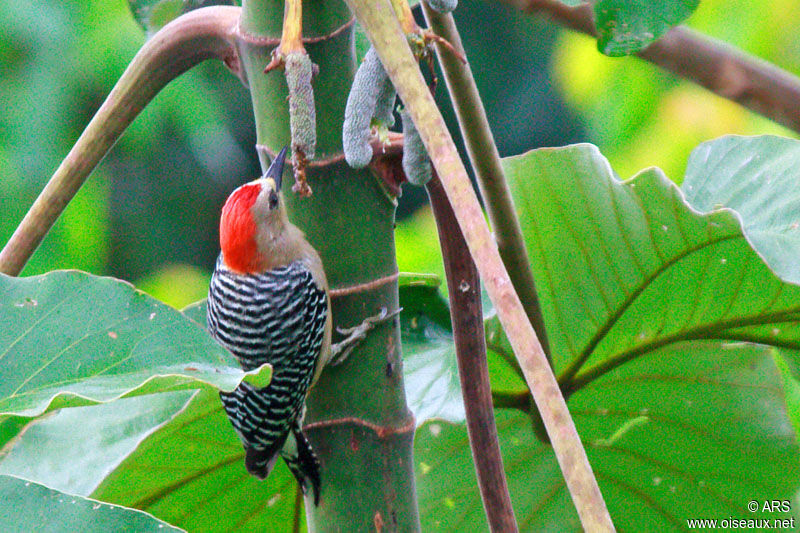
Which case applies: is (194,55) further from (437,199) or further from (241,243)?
(241,243)

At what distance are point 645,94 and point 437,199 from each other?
1.62m

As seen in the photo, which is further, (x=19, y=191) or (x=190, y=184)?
(x=190, y=184)

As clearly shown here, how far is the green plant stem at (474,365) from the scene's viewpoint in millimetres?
630

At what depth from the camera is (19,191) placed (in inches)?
164

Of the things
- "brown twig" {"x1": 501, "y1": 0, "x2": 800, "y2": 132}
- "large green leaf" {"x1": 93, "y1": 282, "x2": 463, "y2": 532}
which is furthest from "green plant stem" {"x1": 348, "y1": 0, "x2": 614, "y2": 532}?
"large green leaf" {"x1": 93, "y1": 282, "x2": 463, "y2": 532}

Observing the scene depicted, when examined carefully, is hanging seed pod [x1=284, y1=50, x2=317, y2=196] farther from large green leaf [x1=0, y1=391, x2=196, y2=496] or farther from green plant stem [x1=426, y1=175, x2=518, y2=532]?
large green leaf [x1=0, y1=391, x2=196, y2=496]

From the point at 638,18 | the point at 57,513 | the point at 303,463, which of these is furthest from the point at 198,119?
the point at 57,513

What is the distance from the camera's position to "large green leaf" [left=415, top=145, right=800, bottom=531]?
82 centimetres

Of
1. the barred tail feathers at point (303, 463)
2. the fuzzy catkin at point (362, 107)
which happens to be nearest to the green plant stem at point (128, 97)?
the fuzzy catkin at point (362, 107)

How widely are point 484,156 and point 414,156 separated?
7 centimetres

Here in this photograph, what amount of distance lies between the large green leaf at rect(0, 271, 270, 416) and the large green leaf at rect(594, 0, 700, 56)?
361mm

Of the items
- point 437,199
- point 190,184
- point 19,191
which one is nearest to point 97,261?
point 19,191

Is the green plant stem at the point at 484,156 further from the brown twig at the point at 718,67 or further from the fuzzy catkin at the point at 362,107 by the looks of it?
the brown twig at the point at 718,67

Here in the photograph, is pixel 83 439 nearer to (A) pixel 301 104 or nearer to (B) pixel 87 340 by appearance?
(B) pixel 87 340
